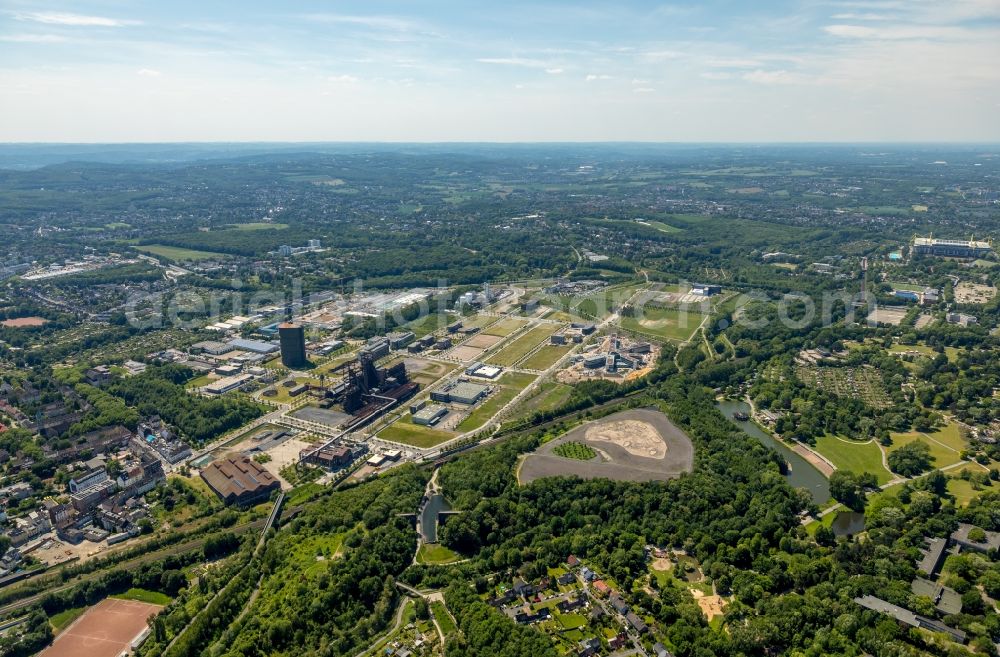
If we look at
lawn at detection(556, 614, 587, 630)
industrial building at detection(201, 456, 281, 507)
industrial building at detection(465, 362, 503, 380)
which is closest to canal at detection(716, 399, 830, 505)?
lawn at detection(556, 614, 587, 630)

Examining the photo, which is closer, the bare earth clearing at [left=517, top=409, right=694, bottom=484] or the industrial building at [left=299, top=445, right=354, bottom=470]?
the bare earth clearing at [left=517, top=409, right=694, bottom=484]

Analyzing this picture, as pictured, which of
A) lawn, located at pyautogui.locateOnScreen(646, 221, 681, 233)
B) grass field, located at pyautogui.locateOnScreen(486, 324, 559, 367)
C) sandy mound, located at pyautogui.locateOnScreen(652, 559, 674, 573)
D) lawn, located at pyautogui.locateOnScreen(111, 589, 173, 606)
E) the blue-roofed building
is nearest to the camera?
lawn, located at pyautogui.locateOnScreen(111, 589, 173, 606)

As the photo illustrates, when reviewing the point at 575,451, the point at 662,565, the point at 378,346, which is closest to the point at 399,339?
the point at 378,346

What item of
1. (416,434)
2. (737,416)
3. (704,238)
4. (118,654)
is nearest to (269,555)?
(118,654)

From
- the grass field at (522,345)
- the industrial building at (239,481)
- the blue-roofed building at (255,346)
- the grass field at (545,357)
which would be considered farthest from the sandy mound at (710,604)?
the blue-roofed building at (255,346)

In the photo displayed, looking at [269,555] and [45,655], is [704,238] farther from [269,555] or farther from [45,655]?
[45,655]

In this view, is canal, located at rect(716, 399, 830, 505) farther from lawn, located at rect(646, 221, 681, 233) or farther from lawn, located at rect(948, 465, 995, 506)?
lawn, located at rect(646, 221, 681, 233)

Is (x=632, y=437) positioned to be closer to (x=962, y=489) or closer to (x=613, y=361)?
(x=613, y=361)
